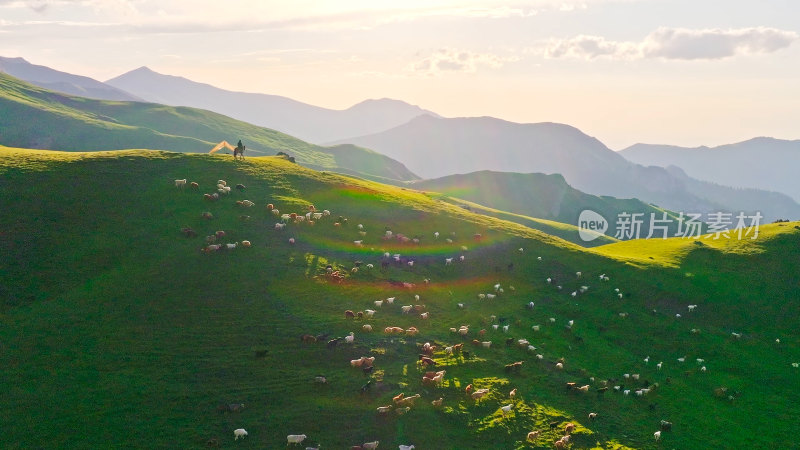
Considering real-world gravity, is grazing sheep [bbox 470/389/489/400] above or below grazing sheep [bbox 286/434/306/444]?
above

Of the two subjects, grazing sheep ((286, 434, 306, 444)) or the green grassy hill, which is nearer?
grazing sheep ((286, 434, 306, 444))

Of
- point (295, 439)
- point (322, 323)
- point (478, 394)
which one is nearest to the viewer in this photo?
point (295, 439)

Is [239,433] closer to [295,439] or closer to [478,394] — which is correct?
[295,439]

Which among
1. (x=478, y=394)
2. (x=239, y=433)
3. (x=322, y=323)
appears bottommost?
(x=239, y=433)

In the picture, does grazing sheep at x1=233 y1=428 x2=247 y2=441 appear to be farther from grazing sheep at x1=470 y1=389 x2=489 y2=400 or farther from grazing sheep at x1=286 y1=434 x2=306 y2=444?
grazing sheep at x1=470 y1=389 x2=489 y2=400

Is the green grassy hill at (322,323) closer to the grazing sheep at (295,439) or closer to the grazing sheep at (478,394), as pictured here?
the grazing sheep at (478,394)

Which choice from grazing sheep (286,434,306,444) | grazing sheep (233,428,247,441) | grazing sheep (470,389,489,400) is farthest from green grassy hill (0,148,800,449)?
grazing sheep (286,434,306,444)

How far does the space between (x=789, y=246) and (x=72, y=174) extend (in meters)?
96.6

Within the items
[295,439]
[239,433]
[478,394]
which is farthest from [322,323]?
[478,394]

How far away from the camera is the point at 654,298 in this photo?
58469 millimetres

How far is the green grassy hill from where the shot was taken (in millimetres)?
31719

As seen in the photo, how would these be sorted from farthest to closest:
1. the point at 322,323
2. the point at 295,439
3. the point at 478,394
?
the point at 322,323, the point at 478,394, the point at 295,439

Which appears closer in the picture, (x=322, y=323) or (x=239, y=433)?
(x=239, y=433)

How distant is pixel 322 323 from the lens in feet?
135
